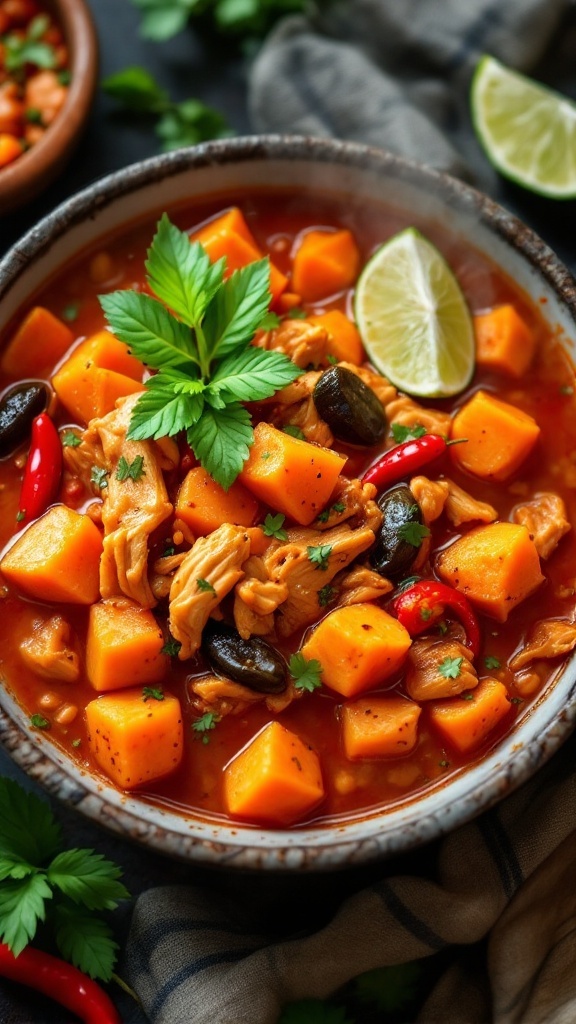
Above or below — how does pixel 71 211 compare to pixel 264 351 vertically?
above

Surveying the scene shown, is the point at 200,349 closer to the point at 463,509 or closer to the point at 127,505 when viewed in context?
the point at 127,505

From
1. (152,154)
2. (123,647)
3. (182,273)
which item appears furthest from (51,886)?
(152,154)

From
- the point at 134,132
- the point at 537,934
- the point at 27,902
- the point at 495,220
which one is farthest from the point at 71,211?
the point at 537,934

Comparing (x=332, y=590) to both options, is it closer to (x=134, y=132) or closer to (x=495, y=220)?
(x=495, y=220)

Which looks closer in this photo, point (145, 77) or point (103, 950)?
point (103, 950)

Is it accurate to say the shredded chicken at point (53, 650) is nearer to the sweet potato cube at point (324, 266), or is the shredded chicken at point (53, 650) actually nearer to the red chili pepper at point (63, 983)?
the red chili pepper at point (63, 983)
